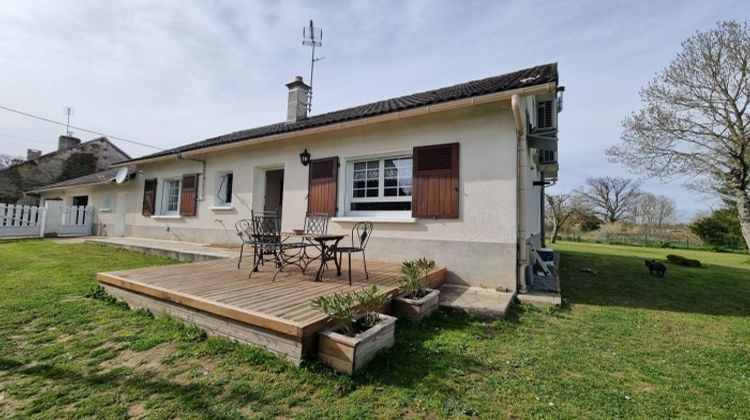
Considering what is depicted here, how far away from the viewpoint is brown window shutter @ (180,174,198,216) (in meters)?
9.20

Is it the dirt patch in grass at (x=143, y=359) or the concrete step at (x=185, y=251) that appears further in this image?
the concrete step at (x=185, y=251)

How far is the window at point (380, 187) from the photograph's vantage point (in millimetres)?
5980

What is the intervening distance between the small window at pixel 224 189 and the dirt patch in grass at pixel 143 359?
6616mm

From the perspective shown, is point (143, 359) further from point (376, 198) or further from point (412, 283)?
point (376, 198)

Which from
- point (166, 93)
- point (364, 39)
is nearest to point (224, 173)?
point (364, 39)

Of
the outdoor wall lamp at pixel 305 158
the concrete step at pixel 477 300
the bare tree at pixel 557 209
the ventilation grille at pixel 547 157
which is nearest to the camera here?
the concrete step at pixel 477 300

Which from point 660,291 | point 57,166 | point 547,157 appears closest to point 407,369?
point 660,291

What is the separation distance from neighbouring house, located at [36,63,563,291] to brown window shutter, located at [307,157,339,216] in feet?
0.07

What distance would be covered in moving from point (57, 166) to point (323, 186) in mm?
22290

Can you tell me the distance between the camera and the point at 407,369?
248cm

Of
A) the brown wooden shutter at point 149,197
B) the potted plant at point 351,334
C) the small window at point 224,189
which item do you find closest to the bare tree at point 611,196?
the small window at point 224,189

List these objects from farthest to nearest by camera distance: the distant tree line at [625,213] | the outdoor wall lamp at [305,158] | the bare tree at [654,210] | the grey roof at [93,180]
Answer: the bare tree at [654,210] → the distant tree line at [625,213] → the grey roof at [93,180] → the outdoor wall lamp at [305,158]

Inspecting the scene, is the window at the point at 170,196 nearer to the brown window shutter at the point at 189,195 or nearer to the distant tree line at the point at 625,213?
the brown window shutter at the point at 189,195

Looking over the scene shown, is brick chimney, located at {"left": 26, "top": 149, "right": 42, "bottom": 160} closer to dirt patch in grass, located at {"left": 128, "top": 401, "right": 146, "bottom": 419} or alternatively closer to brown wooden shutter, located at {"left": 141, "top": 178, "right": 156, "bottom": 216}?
brown wooden shutter, located at {"left": 141, "top": 178, "right": 156, "bottom": 216}
